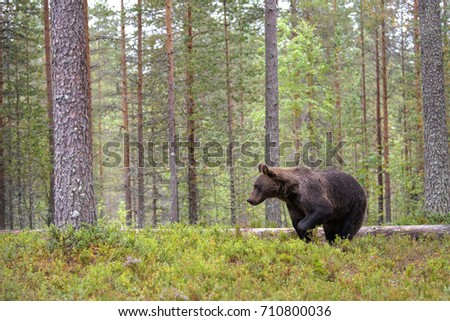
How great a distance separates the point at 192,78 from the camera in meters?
24.1

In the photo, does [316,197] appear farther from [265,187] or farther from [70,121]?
[70,121]

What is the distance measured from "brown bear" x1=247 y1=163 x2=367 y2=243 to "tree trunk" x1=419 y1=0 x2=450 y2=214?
15.5ft

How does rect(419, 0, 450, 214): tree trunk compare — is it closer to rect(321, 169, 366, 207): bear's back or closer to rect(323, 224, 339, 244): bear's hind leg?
rect(321, 169, 366, 207): bear's back

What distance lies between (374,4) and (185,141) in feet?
41.9

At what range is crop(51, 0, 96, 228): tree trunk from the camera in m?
9.70

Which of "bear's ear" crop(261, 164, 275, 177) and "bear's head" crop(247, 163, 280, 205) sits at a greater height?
"bear's ear" crop(261, 164, 275, 177)

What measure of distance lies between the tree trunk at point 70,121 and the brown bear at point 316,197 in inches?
149

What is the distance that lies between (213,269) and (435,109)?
10257 mm

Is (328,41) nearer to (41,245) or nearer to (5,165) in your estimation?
(5,165)

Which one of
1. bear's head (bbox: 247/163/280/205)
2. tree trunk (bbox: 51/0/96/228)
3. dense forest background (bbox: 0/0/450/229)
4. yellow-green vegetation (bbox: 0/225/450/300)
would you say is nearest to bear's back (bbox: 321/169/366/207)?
yellow-green vegetation (bbox: 0/225/450/300)

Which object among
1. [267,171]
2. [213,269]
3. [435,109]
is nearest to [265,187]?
[267,171]
